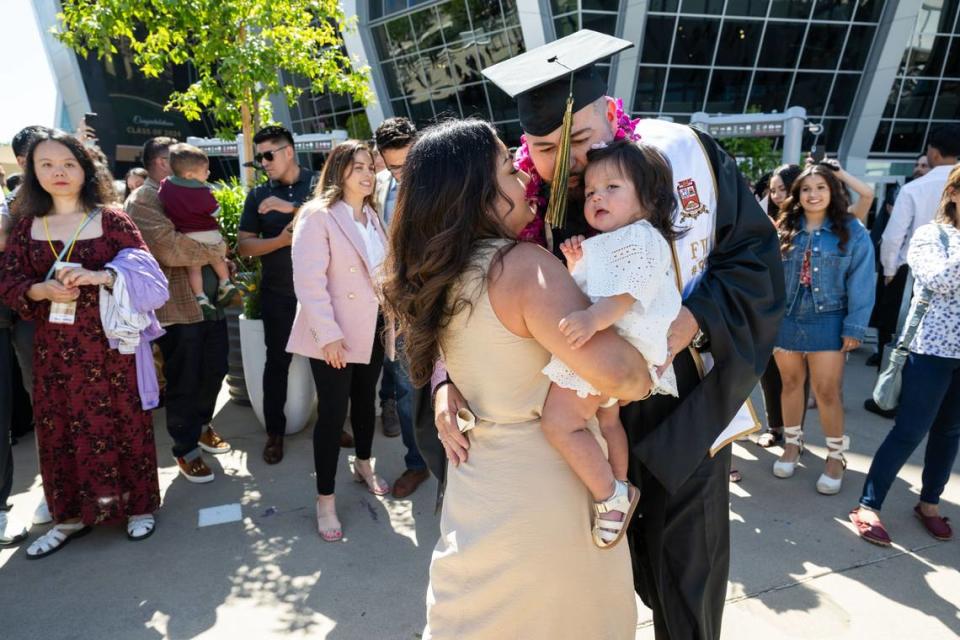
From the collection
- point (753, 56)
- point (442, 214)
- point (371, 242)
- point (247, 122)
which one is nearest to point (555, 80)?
point (442, 214)

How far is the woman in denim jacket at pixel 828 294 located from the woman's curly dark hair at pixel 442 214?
9.69 ft

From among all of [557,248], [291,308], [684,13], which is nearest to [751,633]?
[557,248]

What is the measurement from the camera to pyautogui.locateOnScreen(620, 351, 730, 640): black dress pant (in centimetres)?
183

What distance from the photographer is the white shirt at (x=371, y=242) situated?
11.3 ft

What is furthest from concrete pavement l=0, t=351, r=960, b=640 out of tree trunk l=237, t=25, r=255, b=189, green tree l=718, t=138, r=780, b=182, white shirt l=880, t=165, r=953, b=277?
green tree l=718, t=138, r=780, b=182

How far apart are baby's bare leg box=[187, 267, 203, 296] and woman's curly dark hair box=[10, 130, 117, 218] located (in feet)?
2.95

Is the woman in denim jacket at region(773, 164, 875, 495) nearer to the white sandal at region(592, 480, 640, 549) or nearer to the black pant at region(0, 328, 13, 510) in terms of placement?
the white sandal at region(592, 480, 640, 549)

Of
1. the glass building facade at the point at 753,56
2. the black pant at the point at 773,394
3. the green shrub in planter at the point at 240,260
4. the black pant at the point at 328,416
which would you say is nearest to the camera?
the black pant at the point at 328,416

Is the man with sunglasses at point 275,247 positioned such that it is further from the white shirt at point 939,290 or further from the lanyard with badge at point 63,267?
the white shirt at point 939,290

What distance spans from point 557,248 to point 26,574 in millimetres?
3047

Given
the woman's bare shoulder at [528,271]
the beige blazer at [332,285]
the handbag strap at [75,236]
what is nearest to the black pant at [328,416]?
the beige blazer at [332,285]

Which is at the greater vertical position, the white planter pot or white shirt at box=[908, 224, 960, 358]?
white shirt at box=[908, 224, 960, 358]

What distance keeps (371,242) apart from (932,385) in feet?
9.91

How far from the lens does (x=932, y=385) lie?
3180 millimetres
